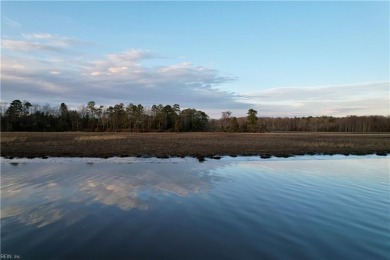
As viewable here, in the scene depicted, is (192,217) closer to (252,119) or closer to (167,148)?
(167,148)

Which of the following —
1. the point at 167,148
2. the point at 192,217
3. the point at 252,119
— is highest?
the point at 252,119

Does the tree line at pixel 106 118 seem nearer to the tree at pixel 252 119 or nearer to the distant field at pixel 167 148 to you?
the tree at pixel 252 119

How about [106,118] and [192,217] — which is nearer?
[192,217]

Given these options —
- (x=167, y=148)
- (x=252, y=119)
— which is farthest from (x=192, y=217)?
(x=252, y=119)

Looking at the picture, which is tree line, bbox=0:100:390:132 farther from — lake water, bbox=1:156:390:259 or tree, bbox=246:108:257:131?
lake water, bbox=1:156:390:259

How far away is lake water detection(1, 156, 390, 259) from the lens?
6141 millimetres

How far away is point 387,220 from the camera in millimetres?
8391

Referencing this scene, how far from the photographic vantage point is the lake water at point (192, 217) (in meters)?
6.14

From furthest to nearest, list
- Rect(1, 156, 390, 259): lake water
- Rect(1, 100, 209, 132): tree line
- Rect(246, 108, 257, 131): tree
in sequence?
Rect(246, 108, 257, 131): tree < Rect(1, 100, 209, 132): tree line < Rect(1, 156, 390, 259): lake water

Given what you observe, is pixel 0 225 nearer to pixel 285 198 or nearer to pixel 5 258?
pixel 5 258

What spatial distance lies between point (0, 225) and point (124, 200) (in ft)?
12.2

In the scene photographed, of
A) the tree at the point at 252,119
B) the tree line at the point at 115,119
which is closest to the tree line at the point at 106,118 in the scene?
the tree line at the point at 115,119

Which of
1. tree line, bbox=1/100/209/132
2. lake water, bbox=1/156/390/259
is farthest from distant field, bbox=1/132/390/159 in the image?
tree line, bbox=1/100/209/132

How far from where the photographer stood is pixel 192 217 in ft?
27.5
